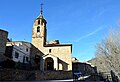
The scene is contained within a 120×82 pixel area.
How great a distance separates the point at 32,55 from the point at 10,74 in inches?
909

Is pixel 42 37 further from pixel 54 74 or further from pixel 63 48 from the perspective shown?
pixel 54 74

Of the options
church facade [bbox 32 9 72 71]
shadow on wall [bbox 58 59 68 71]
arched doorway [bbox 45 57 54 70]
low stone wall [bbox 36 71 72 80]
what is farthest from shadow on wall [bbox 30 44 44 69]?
low stone wall [bbox 36 71 72 80]

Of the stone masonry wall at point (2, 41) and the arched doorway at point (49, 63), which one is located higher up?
the stone masonry wall at point (2, 41)

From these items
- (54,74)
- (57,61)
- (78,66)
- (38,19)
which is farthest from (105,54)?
(38,19)

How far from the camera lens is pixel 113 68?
2173cm

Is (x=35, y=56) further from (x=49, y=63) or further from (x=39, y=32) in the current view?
(x=39, y=32)

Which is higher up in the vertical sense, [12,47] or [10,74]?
[12,47]

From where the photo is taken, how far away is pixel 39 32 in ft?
143

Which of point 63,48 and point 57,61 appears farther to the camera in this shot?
point 63,48

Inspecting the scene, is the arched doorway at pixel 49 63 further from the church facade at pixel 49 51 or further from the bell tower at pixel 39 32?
the bell tower at pixel 39 32

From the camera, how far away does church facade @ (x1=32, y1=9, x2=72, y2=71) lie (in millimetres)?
37531

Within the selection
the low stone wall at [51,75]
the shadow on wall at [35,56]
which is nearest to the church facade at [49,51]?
the shadow on wall at [35,56]

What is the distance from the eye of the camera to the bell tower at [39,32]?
42250 mm

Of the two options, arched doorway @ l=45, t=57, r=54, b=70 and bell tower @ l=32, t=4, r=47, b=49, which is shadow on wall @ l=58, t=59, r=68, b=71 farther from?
bell tower @ l=32, t=4, r=47, b=49
